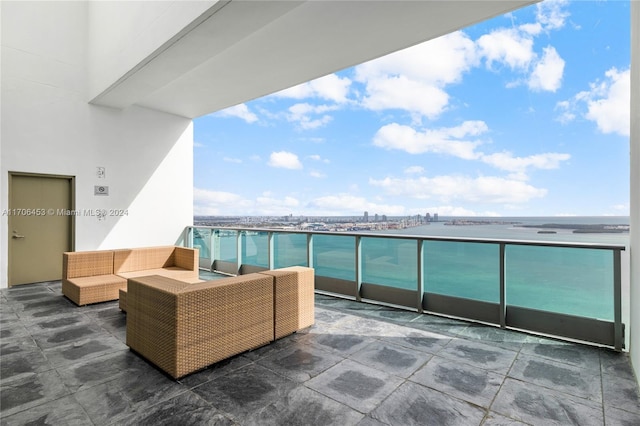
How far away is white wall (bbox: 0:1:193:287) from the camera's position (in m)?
5.55

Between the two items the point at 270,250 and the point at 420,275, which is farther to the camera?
the point at 270,250

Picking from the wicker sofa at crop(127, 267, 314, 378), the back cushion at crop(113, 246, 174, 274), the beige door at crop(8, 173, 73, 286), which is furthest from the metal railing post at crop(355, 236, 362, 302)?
the beige door at crop(8, 173, 73, 286)

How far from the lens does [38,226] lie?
5.94 m

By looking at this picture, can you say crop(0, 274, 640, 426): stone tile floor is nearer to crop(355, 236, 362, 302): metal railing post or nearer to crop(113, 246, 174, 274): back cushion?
crop(355, 236, 362, 302): metal railing post

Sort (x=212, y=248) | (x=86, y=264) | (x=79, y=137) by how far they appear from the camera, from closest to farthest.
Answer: (x=86, y=264) < (x=79, y=137) < (x=212, y=248)

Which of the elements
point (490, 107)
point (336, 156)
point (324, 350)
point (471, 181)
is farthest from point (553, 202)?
point (324, 350)

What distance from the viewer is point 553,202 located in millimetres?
17781

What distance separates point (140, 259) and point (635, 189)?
628 centimetres

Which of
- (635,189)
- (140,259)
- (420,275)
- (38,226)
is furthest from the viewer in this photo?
(38,226)

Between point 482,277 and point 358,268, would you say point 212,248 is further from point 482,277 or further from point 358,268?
point 482,277

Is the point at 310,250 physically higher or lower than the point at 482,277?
higher

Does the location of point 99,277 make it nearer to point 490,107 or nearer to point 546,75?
point 546,75

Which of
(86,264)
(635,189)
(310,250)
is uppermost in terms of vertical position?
(635,189)

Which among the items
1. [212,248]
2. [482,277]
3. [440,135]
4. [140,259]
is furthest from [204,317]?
[440,135]
